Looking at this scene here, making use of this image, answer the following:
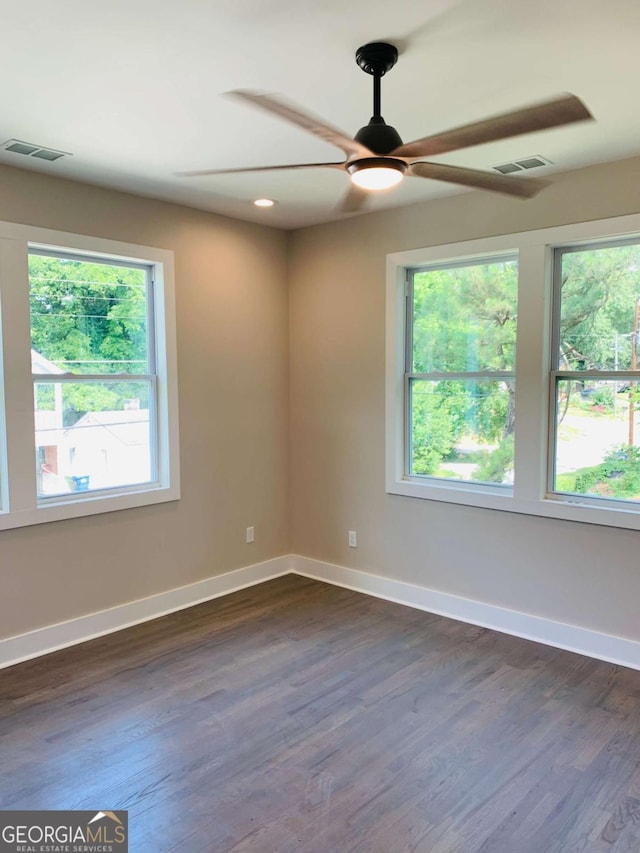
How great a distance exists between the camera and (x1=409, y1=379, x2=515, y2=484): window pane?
376cm

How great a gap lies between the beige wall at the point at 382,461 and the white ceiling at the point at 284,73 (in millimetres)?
513

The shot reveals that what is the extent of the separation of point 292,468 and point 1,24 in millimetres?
3466

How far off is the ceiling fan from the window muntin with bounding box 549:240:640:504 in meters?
1.35

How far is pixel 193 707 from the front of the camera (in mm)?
2857

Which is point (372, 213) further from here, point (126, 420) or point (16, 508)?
point (16, 508)

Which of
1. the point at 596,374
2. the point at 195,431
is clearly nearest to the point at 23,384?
the point at 195,431

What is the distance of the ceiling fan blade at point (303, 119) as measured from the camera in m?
1.76

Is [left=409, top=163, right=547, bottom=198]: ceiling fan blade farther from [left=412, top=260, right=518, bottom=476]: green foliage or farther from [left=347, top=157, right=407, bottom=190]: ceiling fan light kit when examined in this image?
[left=412, top=260, right=518, bottom=476]: green foliage

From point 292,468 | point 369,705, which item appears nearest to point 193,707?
point 369,705

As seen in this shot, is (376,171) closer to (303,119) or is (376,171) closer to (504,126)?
(303,119)

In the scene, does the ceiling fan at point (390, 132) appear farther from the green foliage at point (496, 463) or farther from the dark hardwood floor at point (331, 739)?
the dark hardwood floor at point (331, 739)

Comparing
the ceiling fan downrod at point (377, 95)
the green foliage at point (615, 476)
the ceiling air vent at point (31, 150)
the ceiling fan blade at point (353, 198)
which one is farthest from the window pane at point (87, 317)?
the green foliage at point (615, 476)

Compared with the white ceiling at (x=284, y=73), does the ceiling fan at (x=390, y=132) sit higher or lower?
lower

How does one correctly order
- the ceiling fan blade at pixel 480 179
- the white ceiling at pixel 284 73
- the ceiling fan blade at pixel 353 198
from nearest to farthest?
the white ceiling at pixel 284 73 → the ceiling fan blade at pixel 480 179 → the ceiling fan blade at pixel 353 198
